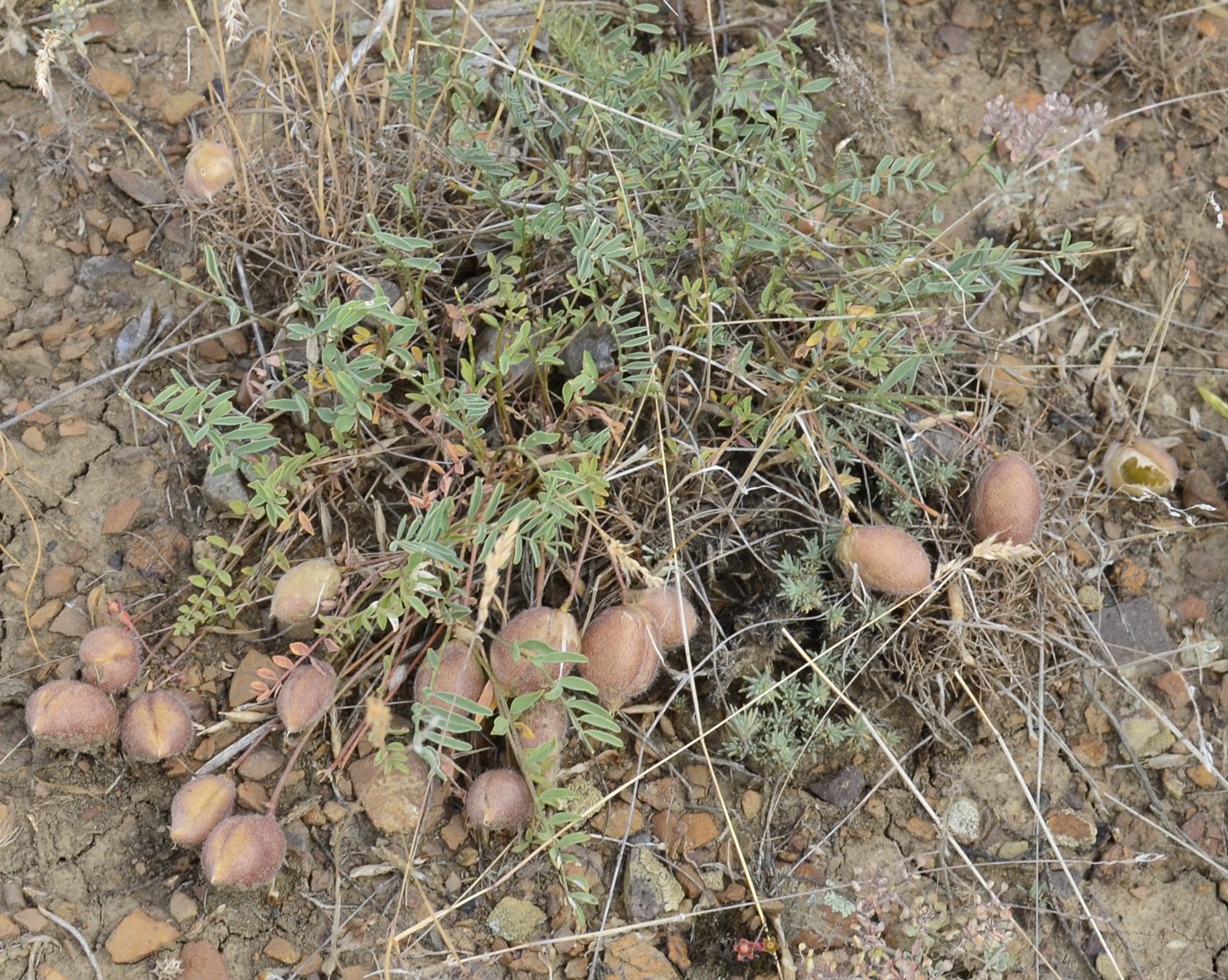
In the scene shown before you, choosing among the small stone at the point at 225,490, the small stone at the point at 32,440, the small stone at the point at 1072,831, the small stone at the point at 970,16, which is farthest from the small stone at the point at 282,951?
the small stone at the point at 970,16

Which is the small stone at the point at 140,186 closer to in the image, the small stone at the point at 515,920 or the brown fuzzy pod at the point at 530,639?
the brown fuzzy pod at the point at 530,639

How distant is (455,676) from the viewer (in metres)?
2.10

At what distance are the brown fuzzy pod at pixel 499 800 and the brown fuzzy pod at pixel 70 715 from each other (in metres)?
0.71

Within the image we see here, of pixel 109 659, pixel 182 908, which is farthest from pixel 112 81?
pixel 182 908

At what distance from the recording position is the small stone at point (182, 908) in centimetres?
210

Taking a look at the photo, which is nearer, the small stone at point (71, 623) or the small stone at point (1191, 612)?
the small stone at point (71, 623)

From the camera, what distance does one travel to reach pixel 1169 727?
2365 millimetres

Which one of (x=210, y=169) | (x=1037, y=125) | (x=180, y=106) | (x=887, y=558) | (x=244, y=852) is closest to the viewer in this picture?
(x=244, y=852)

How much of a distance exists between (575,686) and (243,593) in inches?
29.1

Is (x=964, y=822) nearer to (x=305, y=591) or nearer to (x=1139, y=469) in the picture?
(x=1139, y=469)

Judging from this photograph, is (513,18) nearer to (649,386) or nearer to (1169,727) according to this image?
(649,386)

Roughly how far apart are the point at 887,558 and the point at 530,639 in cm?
74

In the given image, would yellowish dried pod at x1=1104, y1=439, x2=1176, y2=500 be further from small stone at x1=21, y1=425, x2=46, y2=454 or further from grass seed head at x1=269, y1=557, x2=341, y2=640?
small stone at x1=21, y1=425, x2=46, y2=454

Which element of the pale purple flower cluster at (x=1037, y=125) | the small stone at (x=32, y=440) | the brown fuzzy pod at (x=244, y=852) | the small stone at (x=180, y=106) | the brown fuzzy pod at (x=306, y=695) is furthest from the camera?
the small stone at (x=180, y=106)
